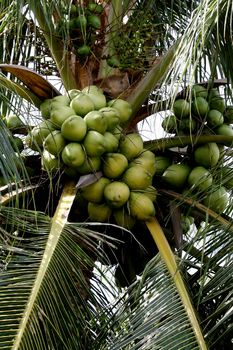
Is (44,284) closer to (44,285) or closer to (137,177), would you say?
(44,285)

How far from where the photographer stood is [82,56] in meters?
4.50

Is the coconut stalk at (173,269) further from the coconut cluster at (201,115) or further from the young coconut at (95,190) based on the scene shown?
the coconut cluster at (201,115)

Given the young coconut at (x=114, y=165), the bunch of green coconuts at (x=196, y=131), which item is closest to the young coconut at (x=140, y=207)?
the young coconut at (x=114, y=165)

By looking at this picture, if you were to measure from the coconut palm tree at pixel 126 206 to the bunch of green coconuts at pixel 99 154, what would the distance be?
1.0 inches

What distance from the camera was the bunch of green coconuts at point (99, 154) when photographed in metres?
4.05

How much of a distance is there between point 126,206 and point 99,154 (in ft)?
0.93

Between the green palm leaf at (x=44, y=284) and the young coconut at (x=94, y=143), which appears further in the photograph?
the young coconut at (x=94, y=143)

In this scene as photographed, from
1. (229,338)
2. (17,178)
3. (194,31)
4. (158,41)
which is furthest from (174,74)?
(158,41)

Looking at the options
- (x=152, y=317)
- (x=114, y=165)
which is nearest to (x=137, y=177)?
(x=114, y=165)

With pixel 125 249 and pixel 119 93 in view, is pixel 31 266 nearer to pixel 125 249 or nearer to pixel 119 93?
pixel 125 249

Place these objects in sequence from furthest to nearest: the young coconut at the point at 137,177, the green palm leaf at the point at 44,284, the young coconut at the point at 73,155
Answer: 1. the young coconut at the point at 137,177
2. the young coconut at the point at 73,155
3. the green palm leaf at the point at 44,284

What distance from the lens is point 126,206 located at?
13.6ft

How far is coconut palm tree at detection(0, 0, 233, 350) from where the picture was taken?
339cm

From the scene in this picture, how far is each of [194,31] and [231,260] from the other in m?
0.92
